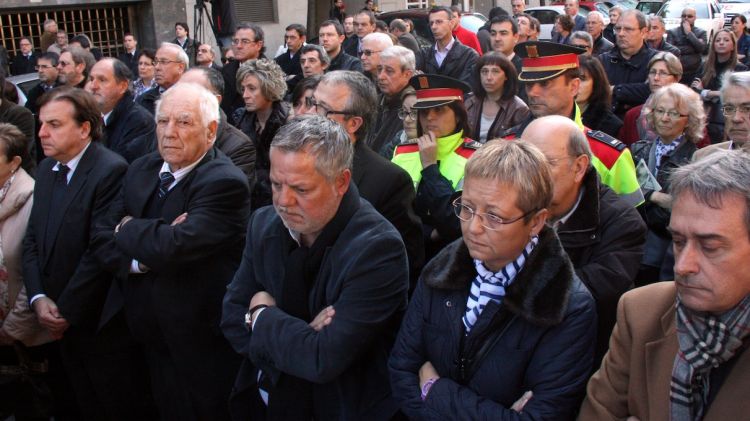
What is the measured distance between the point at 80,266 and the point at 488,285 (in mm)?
2372

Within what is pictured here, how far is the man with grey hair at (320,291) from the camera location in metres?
2.58

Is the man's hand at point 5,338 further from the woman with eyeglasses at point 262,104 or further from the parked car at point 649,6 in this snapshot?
the parked car at point 649,6

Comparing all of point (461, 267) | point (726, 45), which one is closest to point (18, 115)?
point (461, 267)

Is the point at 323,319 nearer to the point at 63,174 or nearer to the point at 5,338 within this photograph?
the point at 63,174

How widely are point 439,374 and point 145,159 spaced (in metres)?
2.03

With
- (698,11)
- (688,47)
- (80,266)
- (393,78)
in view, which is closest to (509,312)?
(80,266)

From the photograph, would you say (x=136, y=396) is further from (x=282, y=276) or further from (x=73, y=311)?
(x=282, y=276)

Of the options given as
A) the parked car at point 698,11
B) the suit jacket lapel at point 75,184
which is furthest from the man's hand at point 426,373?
the parked car at point 698,11

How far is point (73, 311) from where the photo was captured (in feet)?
12.5

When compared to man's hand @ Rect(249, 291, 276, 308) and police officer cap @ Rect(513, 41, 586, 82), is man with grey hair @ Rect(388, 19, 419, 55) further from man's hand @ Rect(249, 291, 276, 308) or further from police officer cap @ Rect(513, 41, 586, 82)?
man's hand @ Rect(249, 291, 276, 308)

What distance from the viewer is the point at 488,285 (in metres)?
2.37

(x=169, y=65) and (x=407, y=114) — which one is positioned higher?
(x=169, y=65)

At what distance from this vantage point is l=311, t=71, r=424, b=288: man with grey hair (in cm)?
350

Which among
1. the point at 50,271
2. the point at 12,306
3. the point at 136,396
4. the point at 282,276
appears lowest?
the point at 136,396
